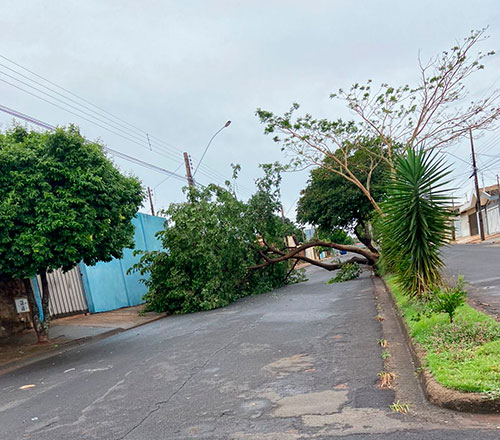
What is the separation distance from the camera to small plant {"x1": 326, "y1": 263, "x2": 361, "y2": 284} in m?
19.4

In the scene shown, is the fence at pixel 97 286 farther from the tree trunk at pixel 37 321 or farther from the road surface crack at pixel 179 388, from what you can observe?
the road surface crack at pixel 179 388

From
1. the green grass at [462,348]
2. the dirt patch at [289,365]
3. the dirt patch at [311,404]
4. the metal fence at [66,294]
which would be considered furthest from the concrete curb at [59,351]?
the green grass at [462,348]

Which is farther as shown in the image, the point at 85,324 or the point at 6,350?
the point at 85,324

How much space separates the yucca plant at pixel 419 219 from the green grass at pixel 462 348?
3.71 ft

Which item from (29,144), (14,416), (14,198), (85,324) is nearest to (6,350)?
(85,324)

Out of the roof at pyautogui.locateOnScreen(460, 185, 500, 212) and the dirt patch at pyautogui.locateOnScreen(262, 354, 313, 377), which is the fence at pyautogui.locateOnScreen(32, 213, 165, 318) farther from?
the roof at pyautogui.locateOnScreen(460, 185, 500, 212)

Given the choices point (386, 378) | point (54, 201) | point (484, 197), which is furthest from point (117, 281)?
point (484, 197)

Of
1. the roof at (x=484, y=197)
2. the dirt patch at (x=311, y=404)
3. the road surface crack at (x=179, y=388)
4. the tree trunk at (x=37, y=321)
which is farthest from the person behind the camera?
the roof at (x=484, y=197)

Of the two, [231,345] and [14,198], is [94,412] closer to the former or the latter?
[231,345]

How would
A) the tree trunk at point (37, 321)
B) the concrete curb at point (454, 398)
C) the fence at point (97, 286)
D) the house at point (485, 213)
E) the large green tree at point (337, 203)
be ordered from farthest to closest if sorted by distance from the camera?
the house at point (485, 213) < the large green tree at point (337, 203) < the fence at point (97, 286) < the tree trunk at point (37, 321) < the concrete curb at point (454, 398)

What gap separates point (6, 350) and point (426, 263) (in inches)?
363

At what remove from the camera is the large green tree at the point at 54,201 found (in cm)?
811

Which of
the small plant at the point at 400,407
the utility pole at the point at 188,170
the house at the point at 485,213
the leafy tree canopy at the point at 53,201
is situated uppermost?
the utility pole at the point at 188,170

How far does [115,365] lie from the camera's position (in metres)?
7.45
